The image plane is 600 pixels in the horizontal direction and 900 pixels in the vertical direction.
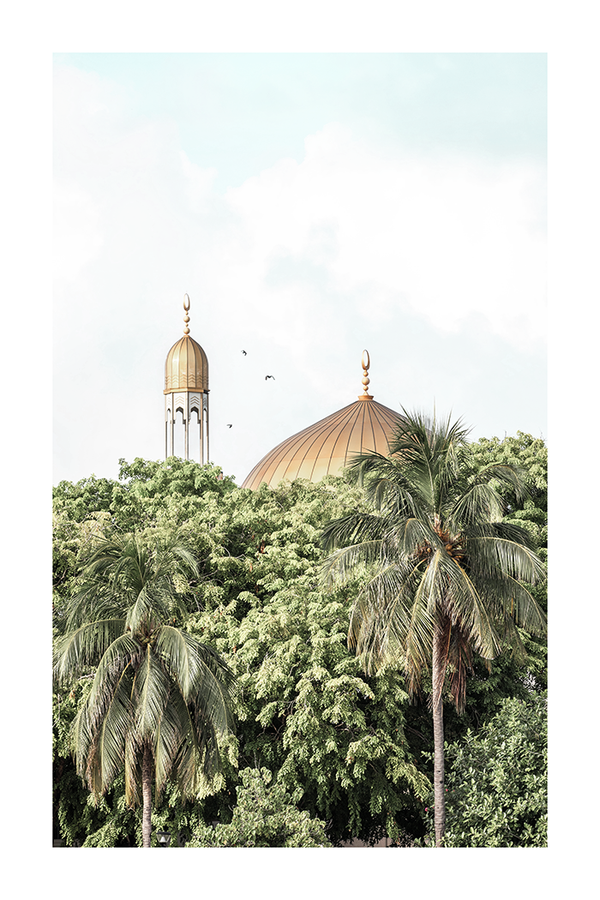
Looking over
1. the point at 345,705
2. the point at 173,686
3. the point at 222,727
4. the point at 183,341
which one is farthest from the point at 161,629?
the point at 183,341

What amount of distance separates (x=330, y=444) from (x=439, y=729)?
16.4 meters

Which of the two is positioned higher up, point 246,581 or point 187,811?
point 246,581

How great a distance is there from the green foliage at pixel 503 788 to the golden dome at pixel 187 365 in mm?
18598

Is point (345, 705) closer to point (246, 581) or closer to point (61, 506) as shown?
point (246, 581)

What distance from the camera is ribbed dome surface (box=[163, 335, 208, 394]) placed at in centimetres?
2972

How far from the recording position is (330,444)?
92.8 feet

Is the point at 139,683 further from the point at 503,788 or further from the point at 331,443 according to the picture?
the point at 331,443

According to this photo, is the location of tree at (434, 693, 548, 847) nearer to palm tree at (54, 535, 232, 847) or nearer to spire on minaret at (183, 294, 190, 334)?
palm tree at (54, 535, 232, 847)

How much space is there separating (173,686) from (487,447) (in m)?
12.6

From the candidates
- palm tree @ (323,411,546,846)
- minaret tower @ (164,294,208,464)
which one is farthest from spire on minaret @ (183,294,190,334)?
palm tree @ (323,411,546,846)

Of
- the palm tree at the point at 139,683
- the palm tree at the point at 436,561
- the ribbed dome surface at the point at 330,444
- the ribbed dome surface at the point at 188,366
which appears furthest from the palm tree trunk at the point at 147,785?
the ribbed dome surface at the point at 188,366

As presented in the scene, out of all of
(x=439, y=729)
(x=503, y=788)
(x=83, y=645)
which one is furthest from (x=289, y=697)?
(x=83, y=645)

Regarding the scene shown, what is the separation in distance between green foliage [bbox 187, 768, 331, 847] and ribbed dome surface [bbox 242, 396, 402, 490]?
15145 millimetres

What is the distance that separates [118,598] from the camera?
35.0 ft
